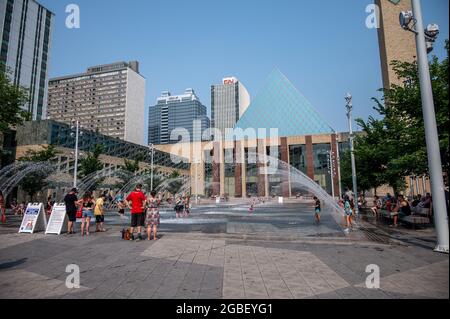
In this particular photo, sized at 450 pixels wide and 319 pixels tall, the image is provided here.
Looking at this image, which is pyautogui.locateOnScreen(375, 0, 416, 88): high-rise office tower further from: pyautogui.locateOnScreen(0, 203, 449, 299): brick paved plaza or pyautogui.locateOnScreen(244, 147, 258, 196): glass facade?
pyautogui.locateOnScreen(0, 203, 449, 299): brick paved plaza

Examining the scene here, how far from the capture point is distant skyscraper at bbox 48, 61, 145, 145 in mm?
158500

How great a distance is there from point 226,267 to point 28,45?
12105cm

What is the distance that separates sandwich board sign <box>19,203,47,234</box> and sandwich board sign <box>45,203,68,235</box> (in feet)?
2.87

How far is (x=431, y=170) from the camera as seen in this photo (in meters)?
7.94

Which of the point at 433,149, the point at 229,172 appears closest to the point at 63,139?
the point at 229,172

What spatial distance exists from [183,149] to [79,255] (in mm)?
92247

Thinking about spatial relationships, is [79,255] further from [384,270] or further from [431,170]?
[431,170]

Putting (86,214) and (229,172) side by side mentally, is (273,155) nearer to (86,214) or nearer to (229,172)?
(229,172)

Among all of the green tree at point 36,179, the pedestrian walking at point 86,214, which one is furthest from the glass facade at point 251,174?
the pedestrian walking at point 86,214

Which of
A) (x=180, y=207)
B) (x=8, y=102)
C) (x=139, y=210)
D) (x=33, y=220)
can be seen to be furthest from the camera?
(x=8, y=102)

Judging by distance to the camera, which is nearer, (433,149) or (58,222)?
(433,149)

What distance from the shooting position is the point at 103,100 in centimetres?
16050

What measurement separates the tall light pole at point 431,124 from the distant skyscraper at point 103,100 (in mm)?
160557
